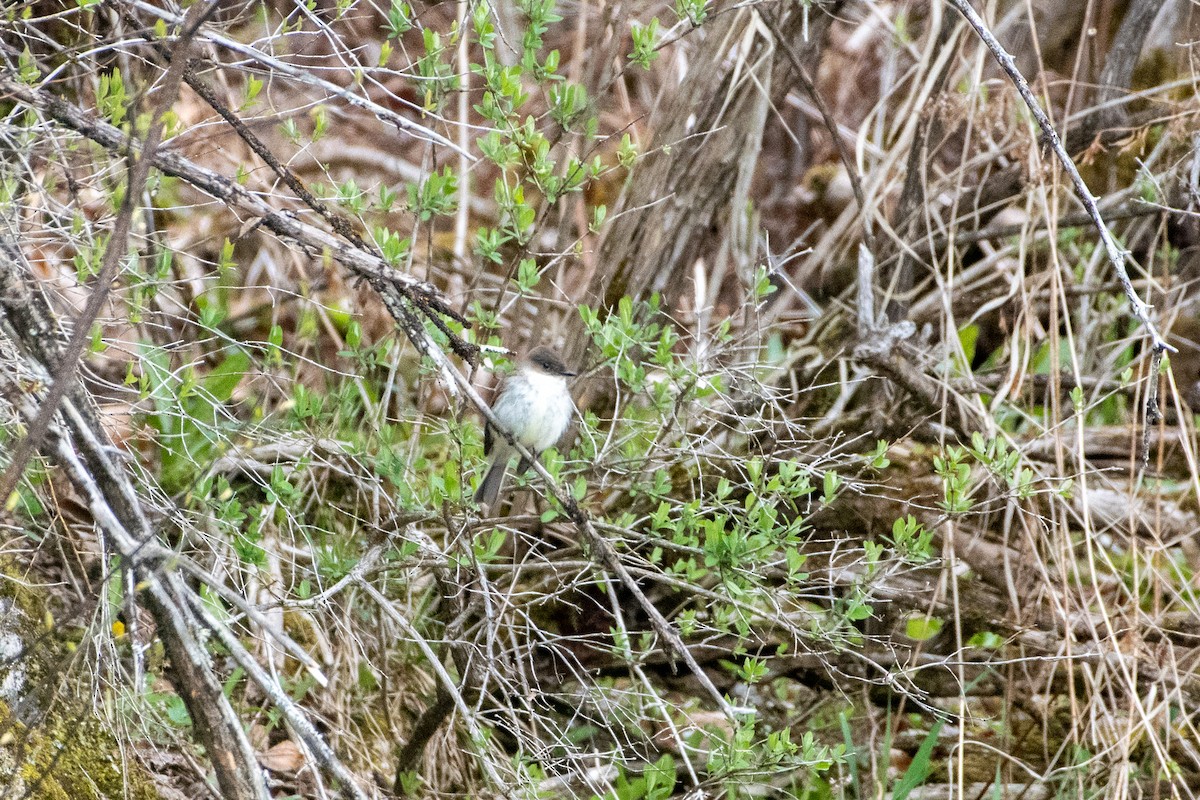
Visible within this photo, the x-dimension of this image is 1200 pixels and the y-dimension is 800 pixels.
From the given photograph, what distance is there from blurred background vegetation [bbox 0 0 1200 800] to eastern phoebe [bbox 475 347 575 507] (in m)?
0.13

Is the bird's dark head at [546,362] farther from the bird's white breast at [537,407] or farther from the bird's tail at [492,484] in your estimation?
the bird's tail at [492,484]

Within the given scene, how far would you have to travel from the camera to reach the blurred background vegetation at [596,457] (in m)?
2.75

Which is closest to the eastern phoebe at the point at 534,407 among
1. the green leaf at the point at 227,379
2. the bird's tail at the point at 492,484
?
the bird's tail at the point at 492,484

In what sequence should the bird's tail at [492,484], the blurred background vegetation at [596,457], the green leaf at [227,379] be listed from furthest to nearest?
the green leaf at [227,379] < the bird's tail at [492,484] < the blurred background vegetation at [596,457]

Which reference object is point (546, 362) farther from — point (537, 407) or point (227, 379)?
point (227, 379)

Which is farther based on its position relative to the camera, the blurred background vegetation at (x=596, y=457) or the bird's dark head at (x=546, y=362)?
the bird's dark head at (x=546, y=362)

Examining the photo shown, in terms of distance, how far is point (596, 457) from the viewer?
3.52 m

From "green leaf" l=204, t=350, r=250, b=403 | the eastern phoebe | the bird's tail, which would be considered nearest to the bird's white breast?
the eastern phoebe

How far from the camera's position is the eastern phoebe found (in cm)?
401

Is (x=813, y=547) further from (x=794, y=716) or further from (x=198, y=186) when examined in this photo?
(x=198, y=186)

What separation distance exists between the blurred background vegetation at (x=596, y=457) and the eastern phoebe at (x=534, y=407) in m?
0.13

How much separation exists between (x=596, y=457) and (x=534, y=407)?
678mm

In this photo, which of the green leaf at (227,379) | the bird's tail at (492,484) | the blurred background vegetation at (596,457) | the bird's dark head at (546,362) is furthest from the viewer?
the green leaf at (227,379)

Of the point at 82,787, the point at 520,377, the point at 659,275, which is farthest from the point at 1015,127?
the point at 82,787
